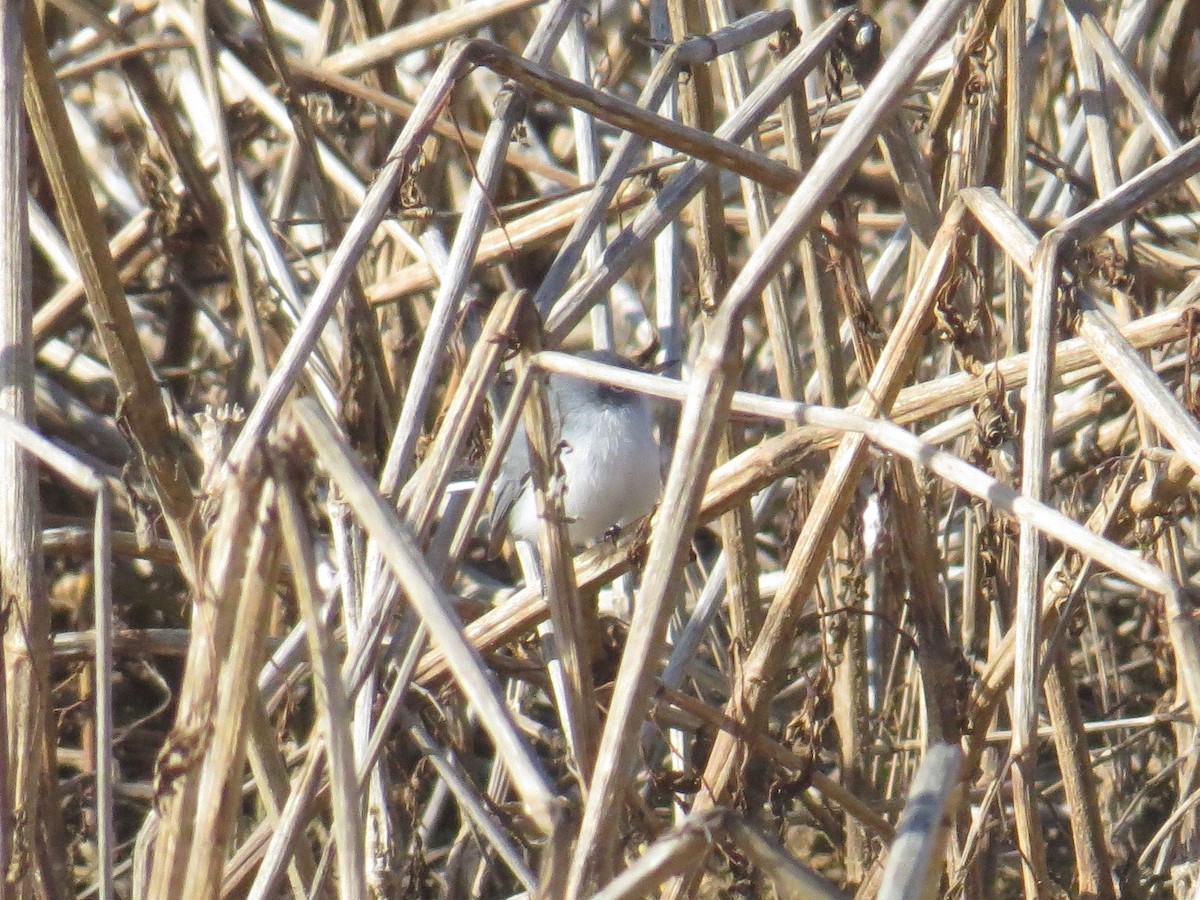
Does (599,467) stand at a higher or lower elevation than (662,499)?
lower

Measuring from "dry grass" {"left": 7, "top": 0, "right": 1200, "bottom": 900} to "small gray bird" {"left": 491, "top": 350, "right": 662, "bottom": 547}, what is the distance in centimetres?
22

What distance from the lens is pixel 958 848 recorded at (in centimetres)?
227

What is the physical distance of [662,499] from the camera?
151 cm

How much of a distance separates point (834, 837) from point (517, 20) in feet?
8.84

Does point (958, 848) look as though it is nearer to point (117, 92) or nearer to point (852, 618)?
point (852, 618)

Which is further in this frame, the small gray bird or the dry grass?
the small gray bird

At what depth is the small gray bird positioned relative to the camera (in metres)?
3.18

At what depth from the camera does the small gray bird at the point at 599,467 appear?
10.4 ft

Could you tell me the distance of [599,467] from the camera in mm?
3201

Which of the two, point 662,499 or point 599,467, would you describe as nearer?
point 662,499

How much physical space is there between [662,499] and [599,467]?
1.69m

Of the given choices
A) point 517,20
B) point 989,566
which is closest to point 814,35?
point 989,566

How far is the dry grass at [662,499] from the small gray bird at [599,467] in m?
0.22

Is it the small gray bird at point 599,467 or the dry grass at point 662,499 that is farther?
the small gray bird at point 599,467
